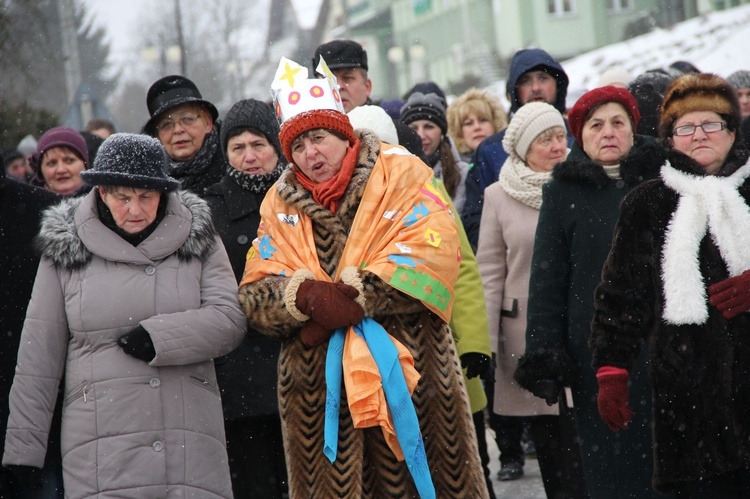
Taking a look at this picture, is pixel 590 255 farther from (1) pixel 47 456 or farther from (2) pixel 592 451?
(1) pixel 47 456

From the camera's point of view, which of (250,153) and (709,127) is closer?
(709,127)

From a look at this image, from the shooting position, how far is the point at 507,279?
6543 mm

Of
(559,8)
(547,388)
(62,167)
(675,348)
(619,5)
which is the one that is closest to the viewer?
(675,348)

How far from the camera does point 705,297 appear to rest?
4582mm

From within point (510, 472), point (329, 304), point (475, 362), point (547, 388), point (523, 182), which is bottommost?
point (510, 472)

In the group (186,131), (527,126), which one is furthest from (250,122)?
(527,126)

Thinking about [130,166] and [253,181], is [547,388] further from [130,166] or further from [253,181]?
[130,166]

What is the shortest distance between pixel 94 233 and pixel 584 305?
7.38 ft

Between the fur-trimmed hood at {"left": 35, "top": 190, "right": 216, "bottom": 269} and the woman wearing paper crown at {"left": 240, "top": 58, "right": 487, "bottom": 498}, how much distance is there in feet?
0.91

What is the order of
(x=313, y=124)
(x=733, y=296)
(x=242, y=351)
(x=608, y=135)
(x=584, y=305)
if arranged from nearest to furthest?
(x=733, y=296), (x=313, y=124), (x=584, y=305), (x=608, y=135), (x=242, y=351)

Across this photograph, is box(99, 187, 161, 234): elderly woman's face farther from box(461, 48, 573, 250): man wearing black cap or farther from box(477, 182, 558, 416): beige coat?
box(461, 48, 573, 250): man wearing black cap

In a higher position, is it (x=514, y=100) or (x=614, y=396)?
(x=514, y=100)

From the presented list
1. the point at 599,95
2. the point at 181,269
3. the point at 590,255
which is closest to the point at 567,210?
the point at 590,255

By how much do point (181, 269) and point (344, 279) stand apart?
0.72 meters
